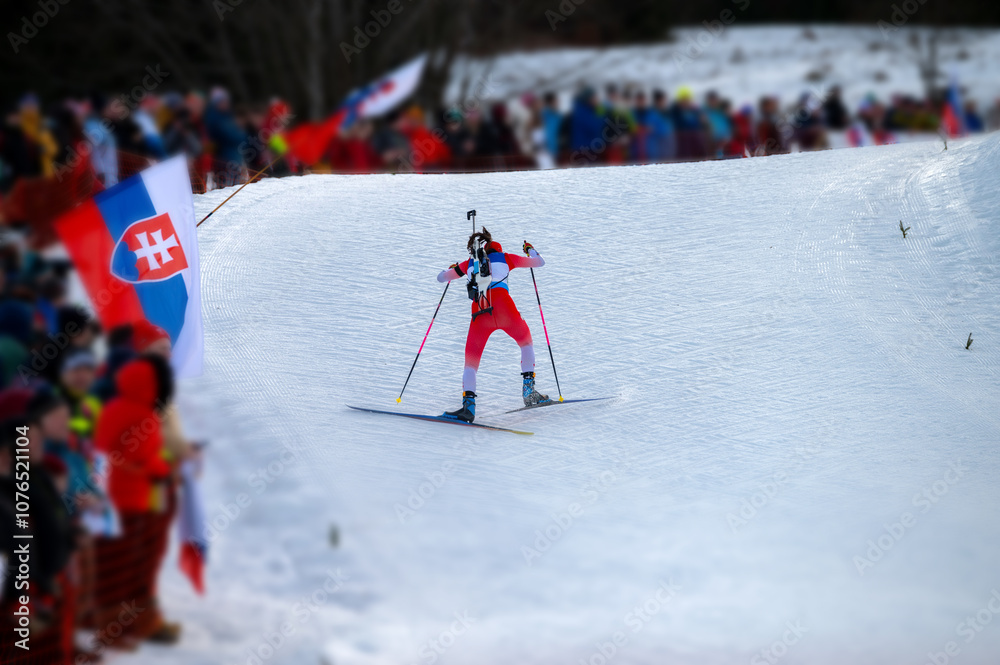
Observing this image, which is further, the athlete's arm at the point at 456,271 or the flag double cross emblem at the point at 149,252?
the athlete's arm at the point at 456,271

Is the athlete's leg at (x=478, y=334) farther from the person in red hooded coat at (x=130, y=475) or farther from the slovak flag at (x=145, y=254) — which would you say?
the person in red hooded coat at (x=130, y=475)

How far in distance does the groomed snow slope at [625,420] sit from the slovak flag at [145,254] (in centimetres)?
89

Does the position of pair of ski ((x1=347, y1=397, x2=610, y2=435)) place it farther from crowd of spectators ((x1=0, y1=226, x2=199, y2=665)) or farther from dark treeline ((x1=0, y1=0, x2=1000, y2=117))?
dark treeline ((x1=0, y1=0, x2=1000, y2=117))

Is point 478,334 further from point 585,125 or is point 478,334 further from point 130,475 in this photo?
point 585,125

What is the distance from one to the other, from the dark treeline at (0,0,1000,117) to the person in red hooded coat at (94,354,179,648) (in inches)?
678

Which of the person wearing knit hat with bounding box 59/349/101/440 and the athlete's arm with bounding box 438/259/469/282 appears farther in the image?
the athlete's arm with bounding box 438/259/469/282

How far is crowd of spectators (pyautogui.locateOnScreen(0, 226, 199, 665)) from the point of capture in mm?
4008

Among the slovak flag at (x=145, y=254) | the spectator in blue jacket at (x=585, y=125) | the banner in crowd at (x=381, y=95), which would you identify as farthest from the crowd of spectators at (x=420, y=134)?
the slovak flag at (x=145, y=254)

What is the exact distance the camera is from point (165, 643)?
4.39 m

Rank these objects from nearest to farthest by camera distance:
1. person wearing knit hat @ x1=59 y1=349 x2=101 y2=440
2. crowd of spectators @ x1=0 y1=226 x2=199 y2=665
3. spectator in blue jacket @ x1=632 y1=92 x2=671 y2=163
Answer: crowd of spectators @ x1=0 y1=226 x2=199 y2=665 → person wearing knit hat @ x1=59 y1=349 x2=101 y2=440 → spectator in blue jacket @ x1=632 y1=92 x2=671 y2=163

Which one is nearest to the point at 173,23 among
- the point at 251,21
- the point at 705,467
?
the point at 251,21

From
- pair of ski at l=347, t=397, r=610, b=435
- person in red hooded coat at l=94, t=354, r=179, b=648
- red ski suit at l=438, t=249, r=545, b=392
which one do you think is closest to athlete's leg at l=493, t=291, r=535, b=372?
red ski suit at l=438, t=249, r=545, b=392

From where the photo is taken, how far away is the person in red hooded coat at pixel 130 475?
425 centimetres

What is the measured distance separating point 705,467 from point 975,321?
3.55 meters
